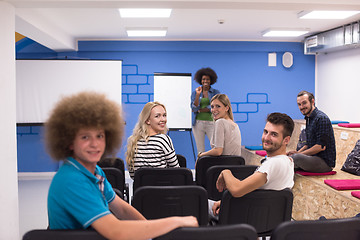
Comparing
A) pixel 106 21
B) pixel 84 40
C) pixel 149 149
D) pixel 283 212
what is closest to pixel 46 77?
pixel 84 40

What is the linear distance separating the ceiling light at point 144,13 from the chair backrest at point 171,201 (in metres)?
2.83

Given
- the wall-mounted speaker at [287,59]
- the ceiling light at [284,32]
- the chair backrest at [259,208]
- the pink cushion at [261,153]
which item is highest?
the ceiling light at [284,32]

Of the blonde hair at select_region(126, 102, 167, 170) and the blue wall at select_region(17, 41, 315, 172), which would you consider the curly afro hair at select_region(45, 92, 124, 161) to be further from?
the blue wall at select_region(17, 41, 315, 172)

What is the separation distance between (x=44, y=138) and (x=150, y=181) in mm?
1363

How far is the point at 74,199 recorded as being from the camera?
3.75 ft

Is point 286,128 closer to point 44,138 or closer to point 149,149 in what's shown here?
point 149,149

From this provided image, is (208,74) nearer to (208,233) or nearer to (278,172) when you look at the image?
(278,172)

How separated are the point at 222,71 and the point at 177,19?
2062 mm

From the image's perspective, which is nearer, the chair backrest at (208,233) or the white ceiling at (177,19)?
the chair backrest at (208,233)

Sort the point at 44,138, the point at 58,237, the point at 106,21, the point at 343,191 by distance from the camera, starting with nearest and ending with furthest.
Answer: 1. the point at 58,237
2. the point at 44,138
3. the point at 343,191
4. the point at 106,21

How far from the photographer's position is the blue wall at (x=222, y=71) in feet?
21.3

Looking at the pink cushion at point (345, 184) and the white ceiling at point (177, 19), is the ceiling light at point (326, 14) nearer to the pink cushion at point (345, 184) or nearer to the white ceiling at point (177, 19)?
the white ceiling at point (177, 19)

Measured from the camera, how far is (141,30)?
5461 millimetres

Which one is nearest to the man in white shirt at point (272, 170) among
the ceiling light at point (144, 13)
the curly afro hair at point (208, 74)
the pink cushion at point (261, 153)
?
the ceiling light at point (144, 13)
